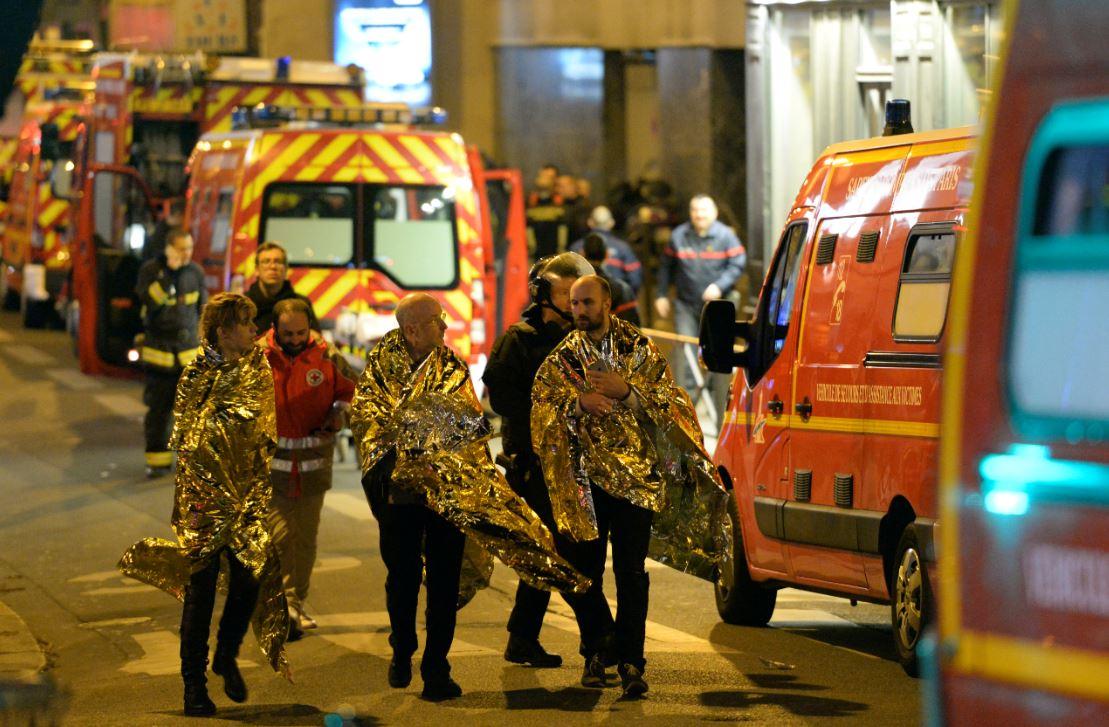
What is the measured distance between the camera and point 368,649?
9.14m

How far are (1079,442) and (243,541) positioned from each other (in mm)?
4413

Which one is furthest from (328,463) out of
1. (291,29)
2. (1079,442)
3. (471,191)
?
(291,29)

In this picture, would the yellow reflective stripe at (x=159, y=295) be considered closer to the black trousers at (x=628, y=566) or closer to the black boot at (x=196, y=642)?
the black boot at (x=196, y=642)

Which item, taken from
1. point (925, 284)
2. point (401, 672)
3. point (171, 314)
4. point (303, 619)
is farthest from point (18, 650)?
point (171, 314)

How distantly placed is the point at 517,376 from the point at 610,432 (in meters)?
0.59

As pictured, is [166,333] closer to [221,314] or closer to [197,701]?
[221,314]

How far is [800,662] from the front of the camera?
8617 millimetres

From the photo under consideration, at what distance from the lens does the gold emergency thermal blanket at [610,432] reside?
309 inches

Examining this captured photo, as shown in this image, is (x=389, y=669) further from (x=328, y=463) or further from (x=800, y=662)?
(x=800, y=662)

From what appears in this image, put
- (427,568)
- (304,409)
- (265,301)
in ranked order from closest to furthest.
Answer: (427,568) → (304,409) → (265,301)

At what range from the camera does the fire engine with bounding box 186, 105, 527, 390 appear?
1603 cm

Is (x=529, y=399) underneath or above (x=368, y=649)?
above

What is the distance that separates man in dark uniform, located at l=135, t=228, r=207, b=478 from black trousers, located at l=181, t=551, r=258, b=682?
6526 mm

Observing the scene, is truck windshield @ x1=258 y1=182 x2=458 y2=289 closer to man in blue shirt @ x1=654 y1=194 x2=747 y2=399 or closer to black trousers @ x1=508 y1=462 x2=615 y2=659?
man in blue shirt @ x1=654 y1=194 x2=747 y2=399
